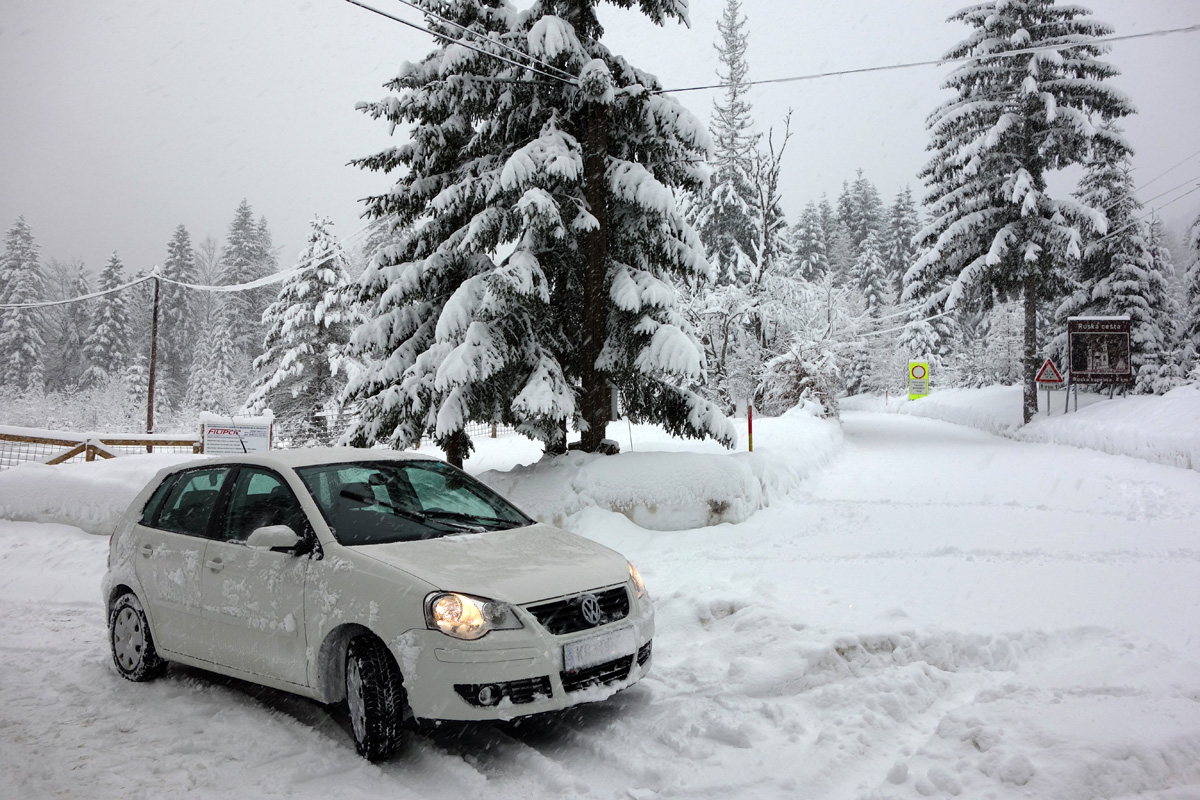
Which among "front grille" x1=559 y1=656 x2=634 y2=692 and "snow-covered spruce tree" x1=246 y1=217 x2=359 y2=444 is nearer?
"front grille" x1=559 y1=656 x2=634 y2=692

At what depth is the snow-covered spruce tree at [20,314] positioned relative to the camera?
51.1 meters

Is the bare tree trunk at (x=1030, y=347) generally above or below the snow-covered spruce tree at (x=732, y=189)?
below

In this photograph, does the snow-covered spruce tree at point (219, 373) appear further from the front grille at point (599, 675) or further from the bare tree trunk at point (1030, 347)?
the front grille at point (599, 675)

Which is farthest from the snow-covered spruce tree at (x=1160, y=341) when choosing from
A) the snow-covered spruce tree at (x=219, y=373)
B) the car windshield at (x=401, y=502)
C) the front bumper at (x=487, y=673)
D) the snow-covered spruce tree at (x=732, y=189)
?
the snow-covered spruce tree at (x=219, y=373)

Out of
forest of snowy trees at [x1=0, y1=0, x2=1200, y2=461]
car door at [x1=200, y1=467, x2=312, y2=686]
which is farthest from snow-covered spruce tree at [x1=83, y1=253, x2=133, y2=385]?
car door at [x1=200, y1=467, x2=312, y2=686]

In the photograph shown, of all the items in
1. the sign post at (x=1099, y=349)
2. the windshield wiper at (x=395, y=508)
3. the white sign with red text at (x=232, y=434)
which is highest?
the sign post at (x=1099, y=349)

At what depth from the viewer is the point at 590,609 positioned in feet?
13.9

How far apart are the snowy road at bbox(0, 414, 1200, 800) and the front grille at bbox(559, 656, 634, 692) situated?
1.05ft

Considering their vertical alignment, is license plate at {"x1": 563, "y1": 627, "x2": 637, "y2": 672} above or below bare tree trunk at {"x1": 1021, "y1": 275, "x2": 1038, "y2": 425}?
below

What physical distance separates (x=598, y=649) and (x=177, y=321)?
72394mm

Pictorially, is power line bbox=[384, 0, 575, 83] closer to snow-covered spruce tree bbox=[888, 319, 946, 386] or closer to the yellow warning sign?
the yellow warning sign

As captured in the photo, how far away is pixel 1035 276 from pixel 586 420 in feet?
70.4

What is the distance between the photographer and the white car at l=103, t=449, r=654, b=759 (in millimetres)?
3943

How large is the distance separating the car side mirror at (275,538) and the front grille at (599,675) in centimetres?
174
